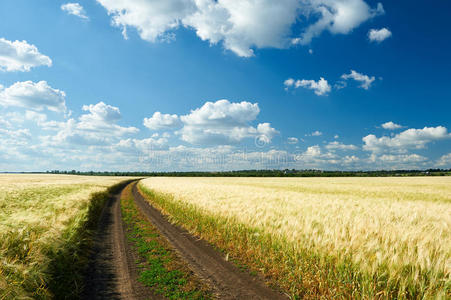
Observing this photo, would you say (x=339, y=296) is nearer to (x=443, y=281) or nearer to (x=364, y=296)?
(x=364, y=296)

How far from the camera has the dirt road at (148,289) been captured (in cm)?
486

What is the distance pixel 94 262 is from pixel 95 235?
353cm

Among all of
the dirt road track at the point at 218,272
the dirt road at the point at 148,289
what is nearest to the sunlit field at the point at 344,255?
the dirt road track at the point at 218,272

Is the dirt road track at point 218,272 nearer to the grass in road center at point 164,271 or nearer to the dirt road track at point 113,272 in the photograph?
the grass in road center at point 164,271

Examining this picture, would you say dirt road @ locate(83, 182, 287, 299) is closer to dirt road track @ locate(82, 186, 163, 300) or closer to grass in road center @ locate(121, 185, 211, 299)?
dirt road track @ locate(82, 186, 163, 300)

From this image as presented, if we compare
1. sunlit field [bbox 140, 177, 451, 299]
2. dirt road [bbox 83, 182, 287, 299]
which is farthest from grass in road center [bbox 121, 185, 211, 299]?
sunlit field [bbox 140, 177, 451, 299]

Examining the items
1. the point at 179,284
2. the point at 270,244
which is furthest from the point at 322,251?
the point at 179,284

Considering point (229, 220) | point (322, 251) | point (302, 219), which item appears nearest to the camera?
point (322, 251)

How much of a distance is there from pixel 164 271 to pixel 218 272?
1398 mm

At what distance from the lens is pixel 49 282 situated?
4.73m

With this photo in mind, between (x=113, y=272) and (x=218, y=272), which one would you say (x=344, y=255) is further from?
(x=113, y=272)

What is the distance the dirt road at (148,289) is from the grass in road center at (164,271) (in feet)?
0.65

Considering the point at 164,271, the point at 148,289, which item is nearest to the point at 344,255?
the point at 148,289

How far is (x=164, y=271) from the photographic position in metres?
5.90
